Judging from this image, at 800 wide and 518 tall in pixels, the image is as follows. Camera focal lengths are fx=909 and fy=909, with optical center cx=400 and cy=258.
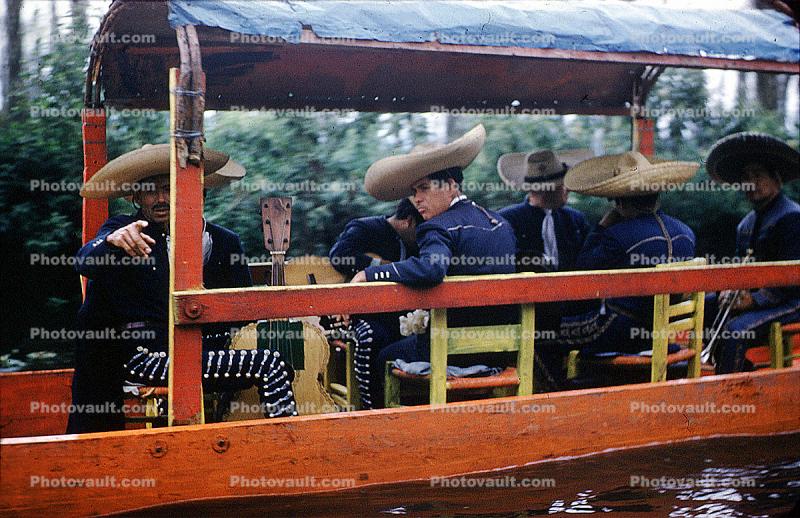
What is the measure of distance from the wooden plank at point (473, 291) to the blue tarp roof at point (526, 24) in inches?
49.2

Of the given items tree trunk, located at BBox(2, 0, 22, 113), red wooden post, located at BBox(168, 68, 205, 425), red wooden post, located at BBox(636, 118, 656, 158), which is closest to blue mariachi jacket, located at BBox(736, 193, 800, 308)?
red wooden post, located at BBox(636, 118, 656, 158)

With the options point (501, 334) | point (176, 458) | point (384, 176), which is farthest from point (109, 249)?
point (501, 334)

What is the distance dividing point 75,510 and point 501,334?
90.6 inches

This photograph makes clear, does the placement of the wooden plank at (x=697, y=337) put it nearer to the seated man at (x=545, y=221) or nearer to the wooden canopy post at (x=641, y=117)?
the seated man at (x=545, y=221)

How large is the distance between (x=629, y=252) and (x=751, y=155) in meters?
1.70

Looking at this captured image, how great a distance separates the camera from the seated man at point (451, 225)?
4.96 metres

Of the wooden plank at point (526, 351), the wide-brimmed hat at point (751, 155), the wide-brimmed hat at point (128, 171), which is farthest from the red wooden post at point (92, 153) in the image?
the wide-brimmed hat at point (751, 155)

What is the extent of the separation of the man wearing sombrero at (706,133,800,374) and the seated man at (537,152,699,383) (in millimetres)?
701

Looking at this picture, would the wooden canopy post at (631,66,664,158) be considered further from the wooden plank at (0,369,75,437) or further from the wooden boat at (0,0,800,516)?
the wooden plank at (0,369,75,437)

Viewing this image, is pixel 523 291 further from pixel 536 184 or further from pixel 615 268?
pixel 536 184

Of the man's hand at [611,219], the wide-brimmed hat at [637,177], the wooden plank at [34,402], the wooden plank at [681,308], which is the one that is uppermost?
the wide-brimmed hat at [637,177]

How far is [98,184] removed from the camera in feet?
16.0

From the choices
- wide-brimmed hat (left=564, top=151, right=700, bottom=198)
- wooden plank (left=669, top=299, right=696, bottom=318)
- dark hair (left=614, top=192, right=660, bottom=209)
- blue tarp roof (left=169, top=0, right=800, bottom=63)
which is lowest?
wooden plank (left=669, top=299, right=696, bottom=318)

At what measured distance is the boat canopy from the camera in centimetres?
452
